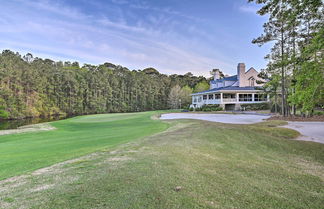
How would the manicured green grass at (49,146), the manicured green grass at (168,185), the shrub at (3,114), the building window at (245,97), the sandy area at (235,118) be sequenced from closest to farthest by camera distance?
the manicured green grass at (168,185)
the manicured green grass at (49,146)
the sandy area at (235,118)
the building window at (245,97)
the shrub at (3,114)

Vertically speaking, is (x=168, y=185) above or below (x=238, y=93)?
below

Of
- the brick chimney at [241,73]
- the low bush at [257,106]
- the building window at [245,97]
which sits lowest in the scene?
the low bush at [257,106]

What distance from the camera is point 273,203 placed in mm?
2455

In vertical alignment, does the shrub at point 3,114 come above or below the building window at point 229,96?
below

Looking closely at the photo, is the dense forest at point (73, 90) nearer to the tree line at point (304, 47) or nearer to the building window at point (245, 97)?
the building window at point (245, 97)

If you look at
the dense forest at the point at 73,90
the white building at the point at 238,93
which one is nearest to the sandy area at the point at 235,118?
the white building at the point at 238,93

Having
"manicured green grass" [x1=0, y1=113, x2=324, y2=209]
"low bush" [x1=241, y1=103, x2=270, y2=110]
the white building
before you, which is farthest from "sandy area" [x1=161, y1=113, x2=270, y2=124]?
"manicured green grass" [x1=0, y1=113, x2=324, y2=209]

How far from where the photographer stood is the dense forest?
38.1 metres

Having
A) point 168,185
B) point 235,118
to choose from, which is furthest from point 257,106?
point 168,185

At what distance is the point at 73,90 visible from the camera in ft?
162

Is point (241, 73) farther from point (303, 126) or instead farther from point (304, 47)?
point (304, 47)

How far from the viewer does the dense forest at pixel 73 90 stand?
125 feet

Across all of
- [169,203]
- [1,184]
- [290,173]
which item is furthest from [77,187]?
[290,173]

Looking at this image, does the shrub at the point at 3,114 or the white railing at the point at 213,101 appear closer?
the white railing at the point at 213,101
